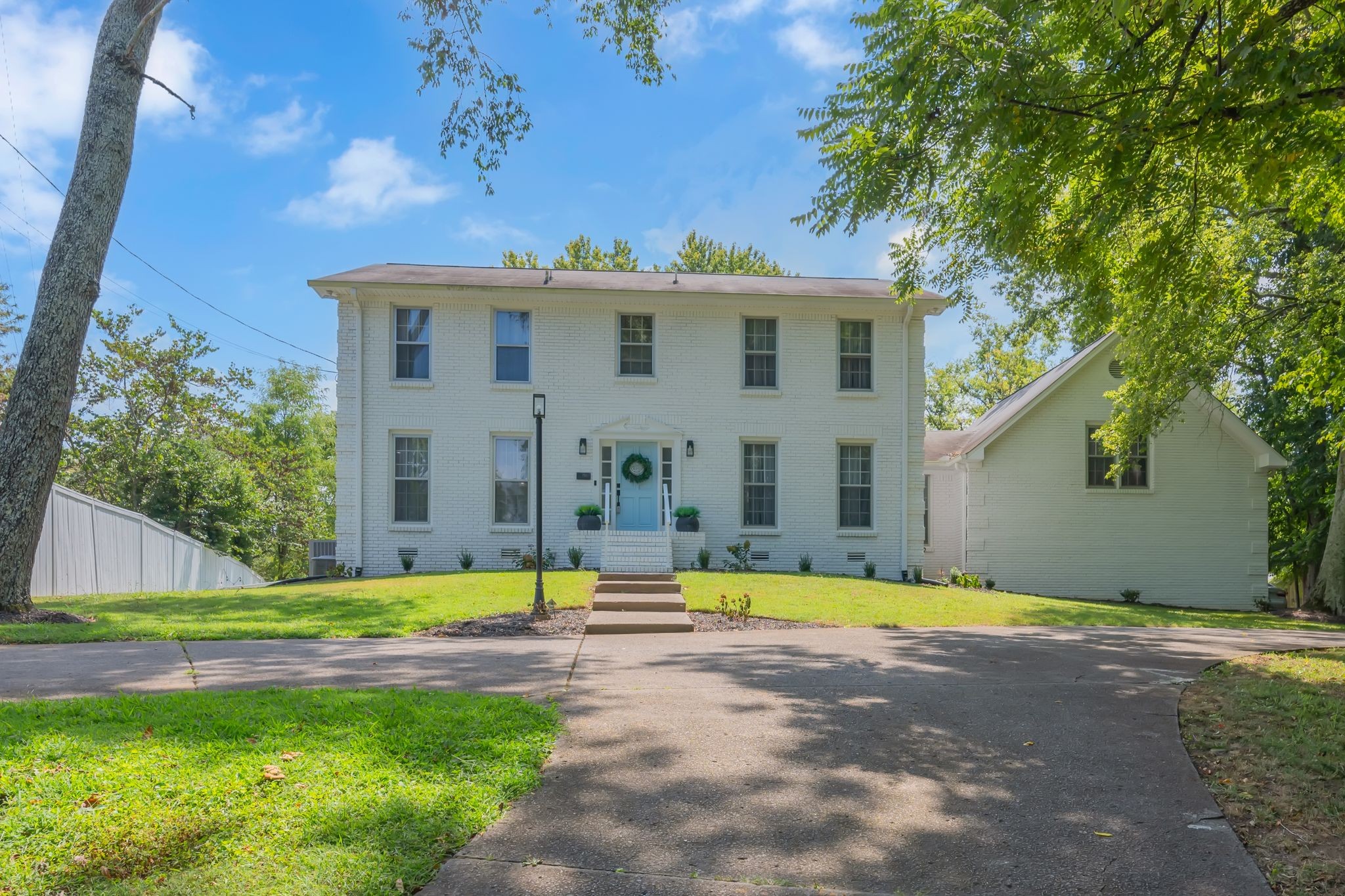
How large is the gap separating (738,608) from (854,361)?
8064mm

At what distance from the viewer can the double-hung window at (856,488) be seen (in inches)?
663

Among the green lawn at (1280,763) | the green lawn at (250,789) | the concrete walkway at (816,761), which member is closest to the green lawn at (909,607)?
the concrete walkway at (816,761)

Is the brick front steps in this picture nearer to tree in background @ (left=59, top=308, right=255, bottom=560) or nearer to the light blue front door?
the light blue front door

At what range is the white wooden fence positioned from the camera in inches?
520

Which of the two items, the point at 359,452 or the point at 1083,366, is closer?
the point at 359,452

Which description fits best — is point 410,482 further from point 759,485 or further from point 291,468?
point 291,468

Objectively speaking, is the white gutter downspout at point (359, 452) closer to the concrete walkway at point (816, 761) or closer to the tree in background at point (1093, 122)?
the concrete walkway at point (816, 761)

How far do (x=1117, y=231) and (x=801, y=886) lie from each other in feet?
29.1

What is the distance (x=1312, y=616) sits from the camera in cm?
1564

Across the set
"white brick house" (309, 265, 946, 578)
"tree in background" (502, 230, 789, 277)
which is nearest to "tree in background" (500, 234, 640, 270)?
"tree in background" (502, 230, 789, 277)

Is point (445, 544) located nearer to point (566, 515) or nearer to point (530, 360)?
point (566, 515)

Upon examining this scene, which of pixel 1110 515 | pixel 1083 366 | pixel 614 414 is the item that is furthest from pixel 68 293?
pixel 1110 515

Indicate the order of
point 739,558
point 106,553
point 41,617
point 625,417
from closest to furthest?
1. point 41,617
2. point 106,553
3. point 739,558
4. point 625,417

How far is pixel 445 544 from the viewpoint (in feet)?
52.8
